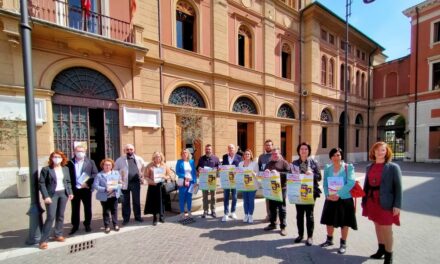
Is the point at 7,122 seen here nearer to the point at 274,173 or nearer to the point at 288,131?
the point at 274,173

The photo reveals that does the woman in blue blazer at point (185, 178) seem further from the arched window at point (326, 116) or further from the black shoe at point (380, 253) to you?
the arched window at point (326, 116)

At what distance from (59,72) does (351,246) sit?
37.5 ft

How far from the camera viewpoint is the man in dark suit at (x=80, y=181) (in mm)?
4695

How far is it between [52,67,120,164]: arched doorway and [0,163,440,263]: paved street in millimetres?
4150

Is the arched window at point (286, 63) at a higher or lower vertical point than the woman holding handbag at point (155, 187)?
higher

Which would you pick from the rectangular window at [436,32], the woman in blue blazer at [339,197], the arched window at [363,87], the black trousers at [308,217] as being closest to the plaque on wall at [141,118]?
the black trousers at [308,217]

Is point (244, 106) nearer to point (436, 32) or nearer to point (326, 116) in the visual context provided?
point (326, 116)

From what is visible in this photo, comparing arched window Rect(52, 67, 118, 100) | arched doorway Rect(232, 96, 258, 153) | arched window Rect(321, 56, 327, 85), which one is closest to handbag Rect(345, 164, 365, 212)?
arched window Rect(52, 67, 118, 100)

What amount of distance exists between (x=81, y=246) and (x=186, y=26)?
483 inches

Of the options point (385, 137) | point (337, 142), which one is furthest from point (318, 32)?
point (385, 137)

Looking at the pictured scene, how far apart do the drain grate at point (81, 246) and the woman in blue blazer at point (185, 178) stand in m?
2.08

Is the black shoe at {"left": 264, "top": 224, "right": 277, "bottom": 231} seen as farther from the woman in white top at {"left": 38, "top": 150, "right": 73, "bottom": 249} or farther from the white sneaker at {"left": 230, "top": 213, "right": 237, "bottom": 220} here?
the woman in white top at {"left": 38, "top": 150, "right": 73, "bottom": 249}

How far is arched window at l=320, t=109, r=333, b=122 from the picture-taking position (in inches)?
789

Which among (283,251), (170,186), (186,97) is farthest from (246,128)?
(283,251)
